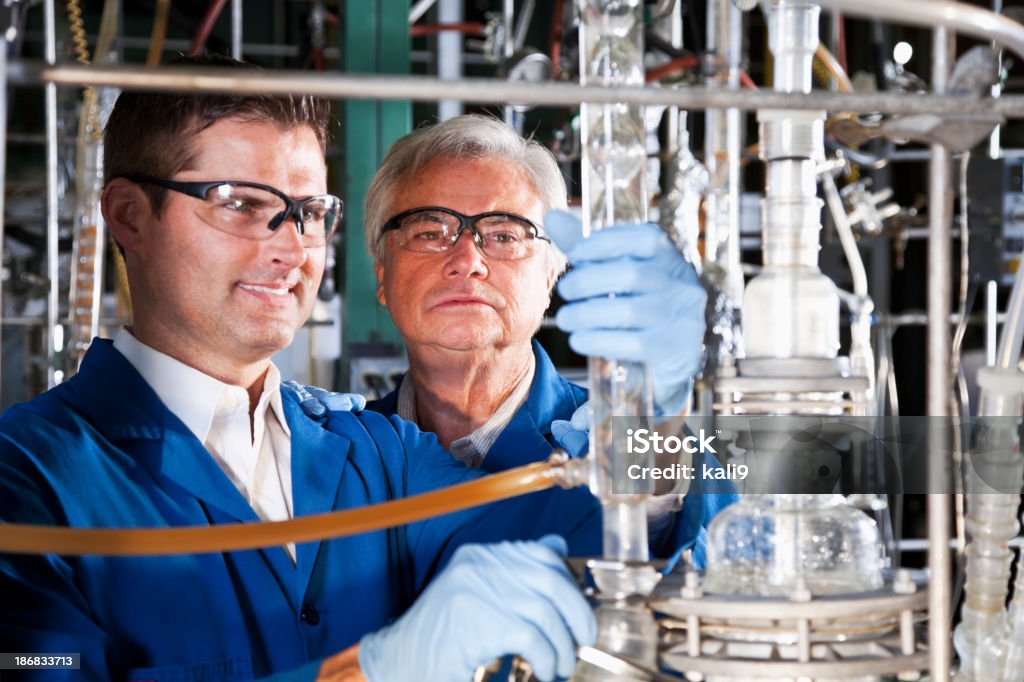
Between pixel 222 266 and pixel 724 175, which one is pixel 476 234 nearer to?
pixel 222 266

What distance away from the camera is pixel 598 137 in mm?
815

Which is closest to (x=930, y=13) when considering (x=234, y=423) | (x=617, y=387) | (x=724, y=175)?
(x=617, y=387)

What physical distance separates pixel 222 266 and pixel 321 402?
28cm

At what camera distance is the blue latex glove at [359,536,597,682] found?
85 cm

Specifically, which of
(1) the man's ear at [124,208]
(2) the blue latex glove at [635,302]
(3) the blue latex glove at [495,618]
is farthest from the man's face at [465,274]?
(3) the blue latex glove at [495,618]

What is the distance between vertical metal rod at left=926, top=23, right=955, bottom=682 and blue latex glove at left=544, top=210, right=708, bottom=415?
0.68ft

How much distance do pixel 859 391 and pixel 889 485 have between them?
82 centimetres

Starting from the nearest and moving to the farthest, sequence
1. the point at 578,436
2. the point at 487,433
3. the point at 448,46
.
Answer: the point at 578,436 → the point at 487,433 → the point at 448,46

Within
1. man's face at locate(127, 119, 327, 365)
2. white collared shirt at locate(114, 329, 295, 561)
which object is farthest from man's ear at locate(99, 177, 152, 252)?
white collared shirt at locate(114, 329, 295, 561)

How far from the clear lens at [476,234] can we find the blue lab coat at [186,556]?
315 mm

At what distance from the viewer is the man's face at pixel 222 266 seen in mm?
1348

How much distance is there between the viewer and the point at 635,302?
979 millimetres

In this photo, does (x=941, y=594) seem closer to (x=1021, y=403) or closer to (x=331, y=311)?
(x=1021, y=403)

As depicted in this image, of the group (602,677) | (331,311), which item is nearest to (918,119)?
(602,677)
